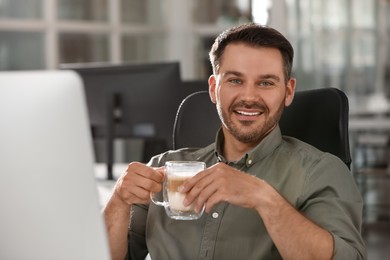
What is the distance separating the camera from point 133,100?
3836 millimetres

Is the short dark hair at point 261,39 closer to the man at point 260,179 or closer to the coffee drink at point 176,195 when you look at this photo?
the man at point 260,179

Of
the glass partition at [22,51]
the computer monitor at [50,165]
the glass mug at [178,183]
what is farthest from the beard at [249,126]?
the glass partition at [22,51]

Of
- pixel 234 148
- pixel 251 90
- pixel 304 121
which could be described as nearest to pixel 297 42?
pixel 304 121

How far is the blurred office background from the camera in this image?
5785mm

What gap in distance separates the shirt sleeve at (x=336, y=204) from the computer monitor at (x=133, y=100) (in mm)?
1925

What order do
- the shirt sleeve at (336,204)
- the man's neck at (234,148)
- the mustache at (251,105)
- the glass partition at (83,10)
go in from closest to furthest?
the shirt sleeve at (336,204) < the mustache at (251,105) < the man's neck at (234,148) < the glass partition at (83,10)

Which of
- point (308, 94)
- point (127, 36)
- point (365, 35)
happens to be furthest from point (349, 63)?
point (308, 94)

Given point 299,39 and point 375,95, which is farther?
point 375,95

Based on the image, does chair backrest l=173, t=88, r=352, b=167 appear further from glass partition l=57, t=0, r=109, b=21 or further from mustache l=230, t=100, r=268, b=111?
glass partition l=57, t=0, r=109, b=21

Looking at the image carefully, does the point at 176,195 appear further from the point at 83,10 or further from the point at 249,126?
the point at 83,10

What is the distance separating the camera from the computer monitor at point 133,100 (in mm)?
3691

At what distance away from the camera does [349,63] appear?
6.53m

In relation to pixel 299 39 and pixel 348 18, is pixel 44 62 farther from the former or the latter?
pixel 348 18

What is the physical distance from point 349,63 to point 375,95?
35 centimetres
